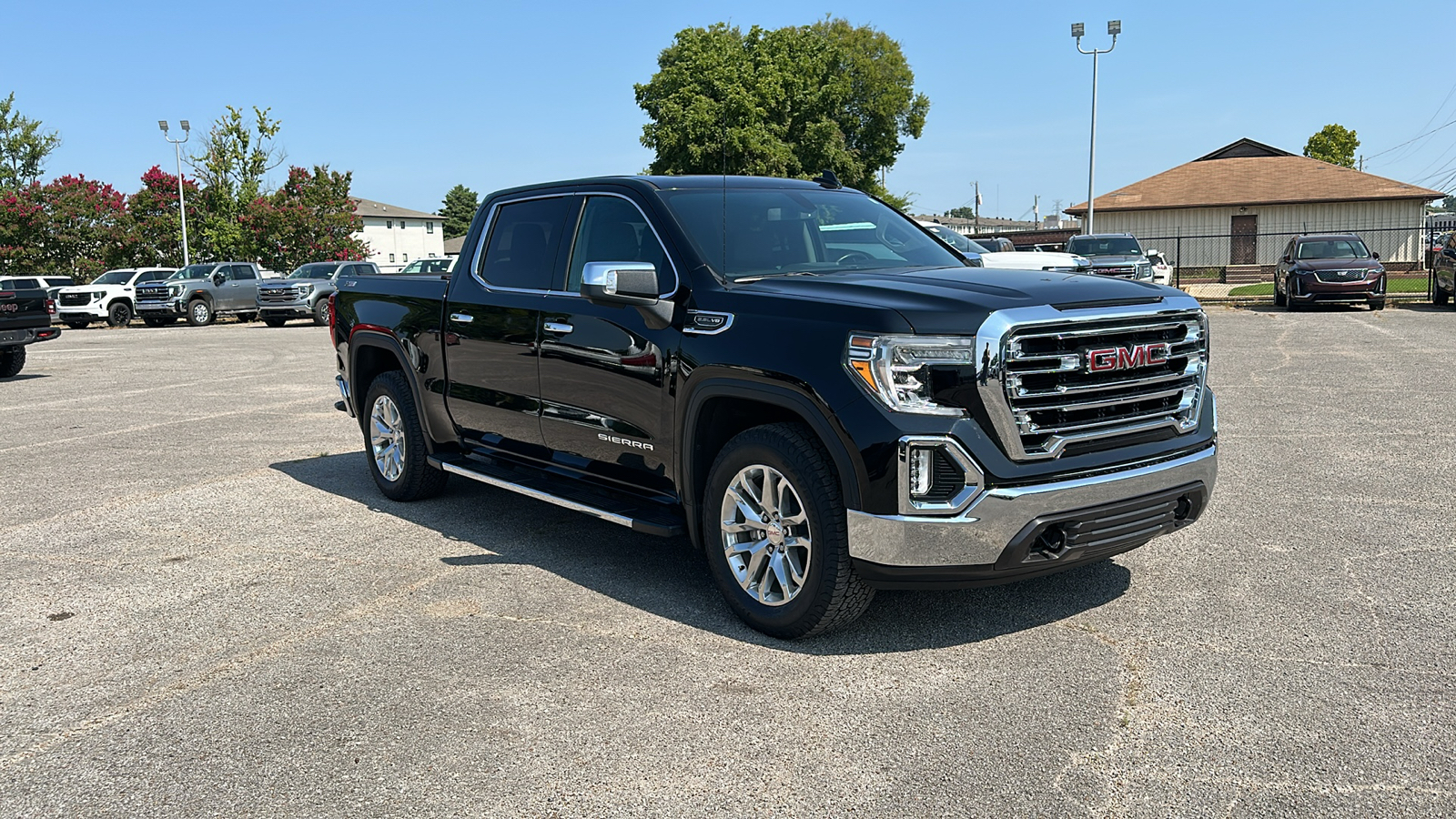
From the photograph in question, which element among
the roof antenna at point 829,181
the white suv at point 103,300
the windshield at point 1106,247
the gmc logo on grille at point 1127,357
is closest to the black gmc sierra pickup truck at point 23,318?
the roof antenna at point 829,181

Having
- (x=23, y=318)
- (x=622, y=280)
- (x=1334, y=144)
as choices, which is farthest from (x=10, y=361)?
(x=1334, y=144)

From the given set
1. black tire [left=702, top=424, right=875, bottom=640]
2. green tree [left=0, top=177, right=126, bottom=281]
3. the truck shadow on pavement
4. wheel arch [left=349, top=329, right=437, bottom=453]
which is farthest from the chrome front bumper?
green tree [left=0, top=177, right=126, bottom=281]

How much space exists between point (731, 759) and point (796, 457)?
4.00ft

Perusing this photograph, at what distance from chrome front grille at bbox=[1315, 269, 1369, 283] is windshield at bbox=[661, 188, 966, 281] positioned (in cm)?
2112

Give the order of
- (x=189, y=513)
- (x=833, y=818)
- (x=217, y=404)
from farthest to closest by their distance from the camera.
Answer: (x=217, y=404) → (x=189, y=513) → (x=833, y=818)

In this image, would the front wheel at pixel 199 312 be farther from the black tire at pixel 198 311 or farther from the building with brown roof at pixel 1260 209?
the building with brown roof at pixel 1260 209

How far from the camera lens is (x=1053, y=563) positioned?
425 cm

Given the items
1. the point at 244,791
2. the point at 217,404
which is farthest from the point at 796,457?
the point at 217,404

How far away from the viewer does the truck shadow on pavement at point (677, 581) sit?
15.4 ft

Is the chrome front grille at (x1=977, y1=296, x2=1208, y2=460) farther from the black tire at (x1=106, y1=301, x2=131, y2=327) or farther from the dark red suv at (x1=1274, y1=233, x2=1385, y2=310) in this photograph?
the black tire at (x1=106, y1=301, x2=131, y2=327)

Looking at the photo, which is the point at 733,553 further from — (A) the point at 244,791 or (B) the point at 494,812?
(A) the point at 244,791

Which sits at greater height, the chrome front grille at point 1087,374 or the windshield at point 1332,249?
the windshield at point 1332,249

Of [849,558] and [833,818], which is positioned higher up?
[849,558]

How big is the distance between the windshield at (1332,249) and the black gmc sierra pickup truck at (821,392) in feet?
72.9
